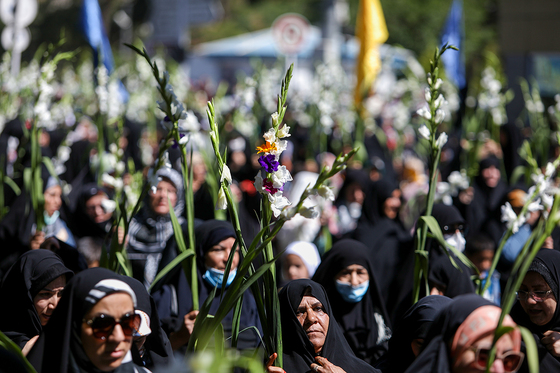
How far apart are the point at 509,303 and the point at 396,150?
7392mm

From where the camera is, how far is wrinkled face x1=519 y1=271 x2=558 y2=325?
275 centimetres

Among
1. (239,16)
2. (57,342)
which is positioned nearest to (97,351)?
(57,342)

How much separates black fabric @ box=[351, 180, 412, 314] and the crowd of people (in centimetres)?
1

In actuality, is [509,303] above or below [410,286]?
above

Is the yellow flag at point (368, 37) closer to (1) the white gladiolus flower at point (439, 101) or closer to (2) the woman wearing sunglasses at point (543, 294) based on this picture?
(1) the white gladiolus flower at point (439, 101)

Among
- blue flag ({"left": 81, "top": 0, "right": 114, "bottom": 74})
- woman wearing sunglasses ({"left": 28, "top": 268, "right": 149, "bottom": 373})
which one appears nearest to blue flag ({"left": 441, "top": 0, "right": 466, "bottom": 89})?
blue flag ({"left": 81, "top": 0, "right": 114, "bottom": 74})

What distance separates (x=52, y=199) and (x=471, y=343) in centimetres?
338

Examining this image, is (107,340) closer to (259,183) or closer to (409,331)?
(259,183)

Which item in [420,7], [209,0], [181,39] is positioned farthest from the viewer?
[420,7]

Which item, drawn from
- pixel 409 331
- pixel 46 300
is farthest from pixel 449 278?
pixel 46 300

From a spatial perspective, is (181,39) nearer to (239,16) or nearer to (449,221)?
(449,221)

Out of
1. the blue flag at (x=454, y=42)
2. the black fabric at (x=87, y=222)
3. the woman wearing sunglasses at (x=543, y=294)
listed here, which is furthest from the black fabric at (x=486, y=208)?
the black fabric at (x=87, y=222)

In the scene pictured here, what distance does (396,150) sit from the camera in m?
9.11

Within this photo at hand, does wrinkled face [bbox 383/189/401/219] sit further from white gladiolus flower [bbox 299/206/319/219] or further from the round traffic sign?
the round traffic sign
